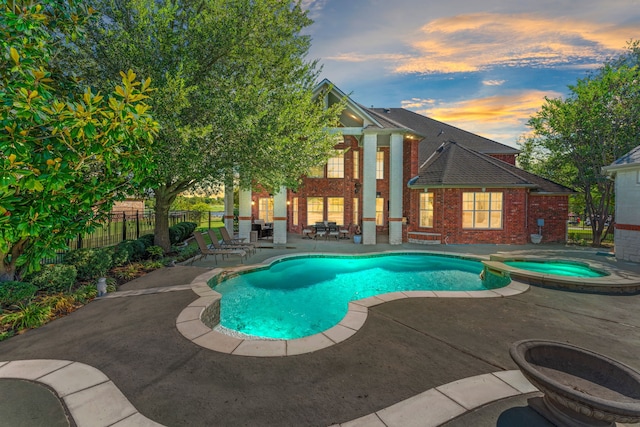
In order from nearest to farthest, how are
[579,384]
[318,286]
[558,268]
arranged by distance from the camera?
[579,384]
[318,286]
[558,268]

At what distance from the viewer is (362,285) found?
10.1 m

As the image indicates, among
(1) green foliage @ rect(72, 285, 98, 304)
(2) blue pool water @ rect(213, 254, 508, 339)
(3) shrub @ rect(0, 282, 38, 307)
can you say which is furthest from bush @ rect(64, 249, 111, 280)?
(2) blue pool water @ rect(213, 254, 508, 339)

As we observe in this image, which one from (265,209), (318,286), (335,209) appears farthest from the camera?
(265,209)

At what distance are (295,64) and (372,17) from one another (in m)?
3.56

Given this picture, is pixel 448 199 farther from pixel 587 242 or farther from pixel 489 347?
pixel 489 347

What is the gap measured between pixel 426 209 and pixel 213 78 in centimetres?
1413

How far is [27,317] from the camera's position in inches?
201

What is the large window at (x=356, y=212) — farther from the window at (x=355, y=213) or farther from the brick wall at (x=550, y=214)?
the brick wall at (x=550, y=214)

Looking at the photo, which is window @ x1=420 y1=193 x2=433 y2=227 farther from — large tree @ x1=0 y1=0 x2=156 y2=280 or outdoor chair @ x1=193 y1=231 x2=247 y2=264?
large tree @ x1=0 y1=0 x2=156 y2=280

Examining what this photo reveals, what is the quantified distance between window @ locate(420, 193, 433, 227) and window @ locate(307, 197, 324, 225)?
724 centimetres

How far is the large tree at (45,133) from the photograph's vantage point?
350 cm

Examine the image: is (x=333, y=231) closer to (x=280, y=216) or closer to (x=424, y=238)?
(x=280, y=216)

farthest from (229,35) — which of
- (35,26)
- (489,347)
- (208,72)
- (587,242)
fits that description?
(587,242)

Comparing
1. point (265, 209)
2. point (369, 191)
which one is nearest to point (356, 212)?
point (369, 191)
